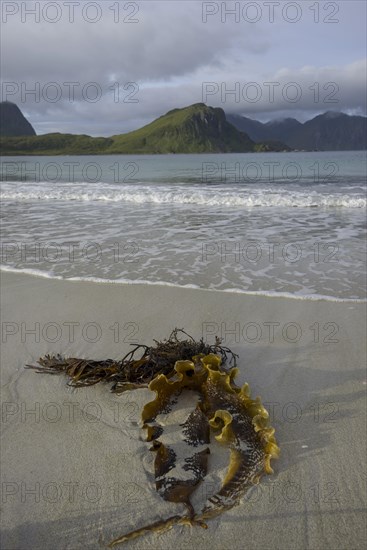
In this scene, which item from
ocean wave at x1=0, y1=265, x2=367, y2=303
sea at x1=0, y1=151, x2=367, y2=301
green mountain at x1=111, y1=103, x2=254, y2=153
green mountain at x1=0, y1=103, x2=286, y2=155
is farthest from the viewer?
green mountain at x1=111, y1=103, x2=254, y2=153

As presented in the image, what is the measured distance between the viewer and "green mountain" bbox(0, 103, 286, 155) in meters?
126

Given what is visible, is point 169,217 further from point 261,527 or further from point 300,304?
point 261,527

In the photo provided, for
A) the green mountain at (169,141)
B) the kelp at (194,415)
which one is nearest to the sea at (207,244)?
the kelp at (194,415)

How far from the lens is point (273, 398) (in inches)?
114

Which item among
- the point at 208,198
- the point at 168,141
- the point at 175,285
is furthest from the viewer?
the point at 168,141

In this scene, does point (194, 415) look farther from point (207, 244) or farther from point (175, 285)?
point (207, 244)

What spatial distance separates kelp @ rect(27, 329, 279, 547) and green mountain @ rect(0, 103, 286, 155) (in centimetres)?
12162

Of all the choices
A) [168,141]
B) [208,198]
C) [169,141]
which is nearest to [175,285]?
[208,198]

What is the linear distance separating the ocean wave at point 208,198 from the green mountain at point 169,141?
10684 cm

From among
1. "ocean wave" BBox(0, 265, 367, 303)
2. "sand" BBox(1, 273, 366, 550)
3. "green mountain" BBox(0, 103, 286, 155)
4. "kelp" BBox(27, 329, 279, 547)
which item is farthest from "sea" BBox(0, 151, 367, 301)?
"green mountain" BBox(0, 103, 286, 155)

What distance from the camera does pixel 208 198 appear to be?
572 inches

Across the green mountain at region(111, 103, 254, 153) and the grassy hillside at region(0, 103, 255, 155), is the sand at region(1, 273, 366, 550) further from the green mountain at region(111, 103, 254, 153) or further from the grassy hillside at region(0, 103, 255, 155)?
the green mountain at region(111, 103, 254, 153)

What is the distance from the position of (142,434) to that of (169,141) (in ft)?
473

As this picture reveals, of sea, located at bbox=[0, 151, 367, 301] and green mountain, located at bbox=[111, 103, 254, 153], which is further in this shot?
green mountain, located at bbox=[111, 103, 254, 153]
